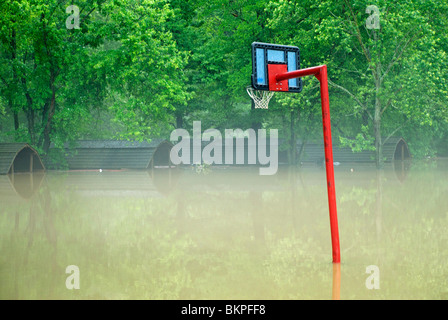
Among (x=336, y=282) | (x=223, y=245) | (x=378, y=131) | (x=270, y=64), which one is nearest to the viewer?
(x=336, y=282)

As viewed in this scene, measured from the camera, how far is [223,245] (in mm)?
12570

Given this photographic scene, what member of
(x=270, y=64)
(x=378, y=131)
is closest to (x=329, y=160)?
(x=270, y=64)

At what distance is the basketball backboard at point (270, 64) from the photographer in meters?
11.0

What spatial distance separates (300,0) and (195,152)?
59.2ft

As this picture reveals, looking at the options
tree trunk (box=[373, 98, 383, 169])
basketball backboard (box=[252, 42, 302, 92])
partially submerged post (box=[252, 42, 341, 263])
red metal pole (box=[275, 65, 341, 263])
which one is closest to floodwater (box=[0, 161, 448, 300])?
red metal pole (box=[275, 65, 341, 263])

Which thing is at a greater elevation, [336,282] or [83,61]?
[83,61]

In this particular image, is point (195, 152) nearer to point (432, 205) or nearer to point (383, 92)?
point (383, 92)

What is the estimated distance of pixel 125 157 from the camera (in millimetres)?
43719

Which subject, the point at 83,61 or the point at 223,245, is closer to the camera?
the point at 223,245

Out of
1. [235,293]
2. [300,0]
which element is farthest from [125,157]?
[235,293]

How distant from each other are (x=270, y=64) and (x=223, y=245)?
423cm

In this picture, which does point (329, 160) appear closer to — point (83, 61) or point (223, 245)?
point (223, 245)

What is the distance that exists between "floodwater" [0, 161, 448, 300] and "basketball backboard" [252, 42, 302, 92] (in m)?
3.52

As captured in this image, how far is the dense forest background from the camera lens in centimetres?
3562
